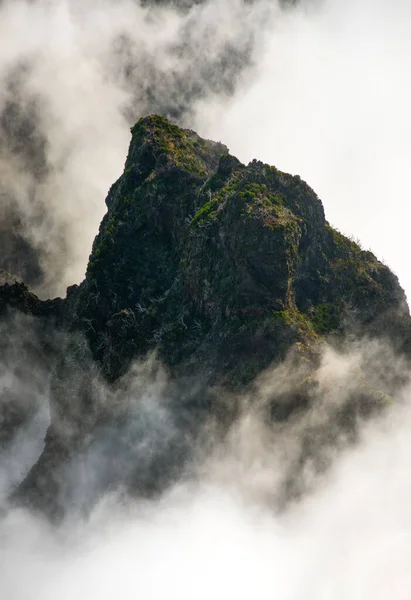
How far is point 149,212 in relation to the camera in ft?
417

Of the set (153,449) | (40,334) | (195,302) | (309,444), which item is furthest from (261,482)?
(40,334)

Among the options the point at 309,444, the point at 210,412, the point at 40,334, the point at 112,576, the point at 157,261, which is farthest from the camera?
the point at 40,334

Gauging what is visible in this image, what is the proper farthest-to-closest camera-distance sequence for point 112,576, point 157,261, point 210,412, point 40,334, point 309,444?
point 40,334 < point 157,261 < point 112,576 < point 210,412 < point 309,444

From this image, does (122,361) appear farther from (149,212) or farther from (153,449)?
(149,212)

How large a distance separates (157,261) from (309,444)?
4290 cm

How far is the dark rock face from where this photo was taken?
10806 cm

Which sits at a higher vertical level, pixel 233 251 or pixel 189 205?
pixel 189 205

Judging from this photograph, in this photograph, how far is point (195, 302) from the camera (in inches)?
4488

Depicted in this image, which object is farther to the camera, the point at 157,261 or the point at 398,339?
the point at 157,261

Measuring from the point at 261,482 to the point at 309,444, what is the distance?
9.25 metres

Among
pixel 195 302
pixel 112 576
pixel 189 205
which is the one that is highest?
pixel 189 205

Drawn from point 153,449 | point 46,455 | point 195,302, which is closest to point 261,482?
point 153,449

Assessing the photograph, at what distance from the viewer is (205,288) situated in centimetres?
11244

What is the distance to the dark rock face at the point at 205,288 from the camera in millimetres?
108062
